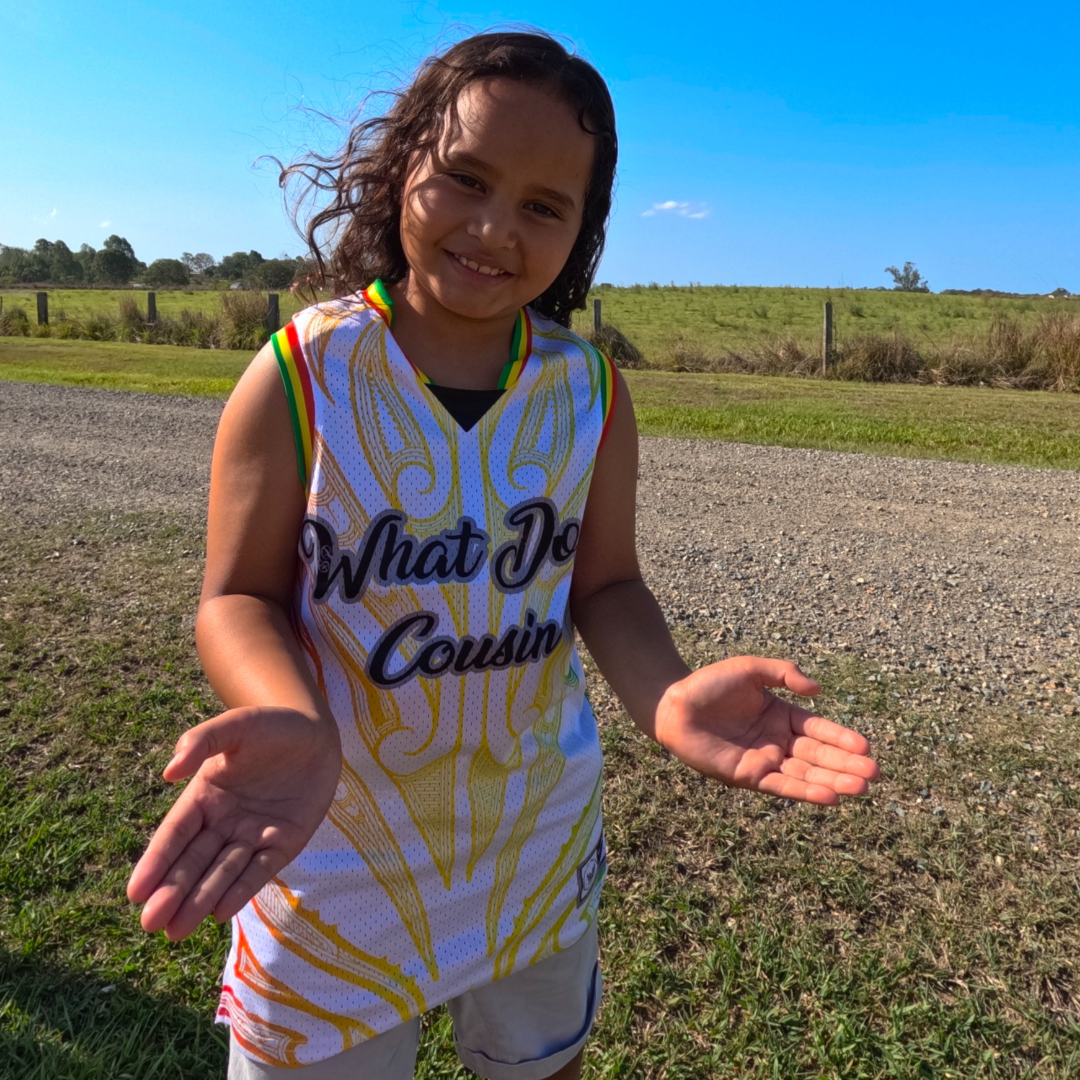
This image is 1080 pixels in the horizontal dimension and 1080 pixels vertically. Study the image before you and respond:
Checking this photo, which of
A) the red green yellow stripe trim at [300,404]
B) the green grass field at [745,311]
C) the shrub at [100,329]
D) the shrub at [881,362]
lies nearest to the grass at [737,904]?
the red green yellow stripe trim at [300,404]

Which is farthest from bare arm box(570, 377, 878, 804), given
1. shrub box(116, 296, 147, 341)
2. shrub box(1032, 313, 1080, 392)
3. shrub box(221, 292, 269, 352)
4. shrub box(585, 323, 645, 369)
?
shrub box(116, 296, 147, 341)

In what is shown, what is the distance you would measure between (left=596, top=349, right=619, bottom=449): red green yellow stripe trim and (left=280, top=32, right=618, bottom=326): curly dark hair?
0.26 meters

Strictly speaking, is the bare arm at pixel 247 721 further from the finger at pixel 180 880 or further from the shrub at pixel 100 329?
the shrub at pixel 100 329

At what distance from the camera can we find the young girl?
130cm

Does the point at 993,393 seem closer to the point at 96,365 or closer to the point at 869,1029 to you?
the point at 869,1029

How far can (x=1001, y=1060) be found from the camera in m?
2.14

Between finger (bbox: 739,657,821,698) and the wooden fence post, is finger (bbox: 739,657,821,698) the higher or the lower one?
the lower one

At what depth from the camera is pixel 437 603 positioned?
1.35 m

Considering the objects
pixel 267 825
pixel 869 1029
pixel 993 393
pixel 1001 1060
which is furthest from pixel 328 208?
pixel 993 393

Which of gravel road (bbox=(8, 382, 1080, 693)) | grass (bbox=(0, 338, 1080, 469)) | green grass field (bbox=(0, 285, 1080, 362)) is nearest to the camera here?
gravel road (bbox=(8, 382, 1080, 693))

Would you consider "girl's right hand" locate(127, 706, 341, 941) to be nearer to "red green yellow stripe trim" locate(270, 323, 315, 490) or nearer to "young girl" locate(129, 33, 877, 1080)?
"young girl" locate(129, 33, 877, 1080)

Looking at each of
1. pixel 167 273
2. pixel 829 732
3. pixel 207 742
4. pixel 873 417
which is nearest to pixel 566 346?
pixel 829 732

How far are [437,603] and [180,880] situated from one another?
0.50 metres

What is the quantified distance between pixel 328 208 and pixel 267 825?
111cm
